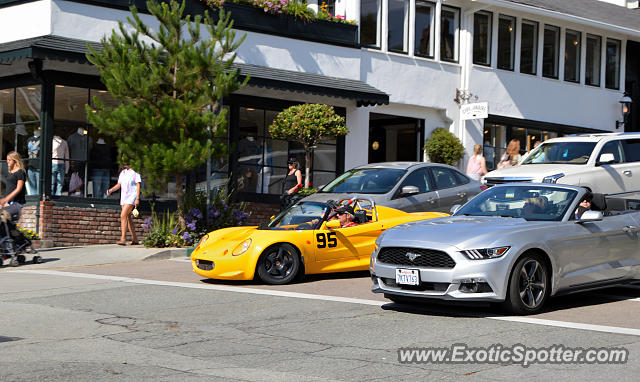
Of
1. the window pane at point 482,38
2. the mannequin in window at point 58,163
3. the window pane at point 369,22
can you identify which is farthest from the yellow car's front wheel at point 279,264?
the window pane at point 482,38

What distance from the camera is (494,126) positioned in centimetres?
2700

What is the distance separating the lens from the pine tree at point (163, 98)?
53.1ft

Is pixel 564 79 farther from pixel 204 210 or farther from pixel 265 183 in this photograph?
pixel 204 210

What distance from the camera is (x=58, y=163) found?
18.8 m

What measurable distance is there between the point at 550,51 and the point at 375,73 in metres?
7.82

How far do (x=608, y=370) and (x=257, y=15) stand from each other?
16.5 meters

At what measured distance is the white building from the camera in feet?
62.0

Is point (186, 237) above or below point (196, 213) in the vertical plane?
below

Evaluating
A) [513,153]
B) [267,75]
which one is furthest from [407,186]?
[267,75]

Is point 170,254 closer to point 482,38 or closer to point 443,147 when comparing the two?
point 443,147

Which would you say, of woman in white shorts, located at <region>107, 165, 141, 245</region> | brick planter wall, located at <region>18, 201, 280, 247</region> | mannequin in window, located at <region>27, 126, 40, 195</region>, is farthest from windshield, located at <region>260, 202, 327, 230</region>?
mannequin in window, located at <region>27, 126, 40, 195</region>

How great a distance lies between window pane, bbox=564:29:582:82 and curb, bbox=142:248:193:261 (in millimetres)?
17342

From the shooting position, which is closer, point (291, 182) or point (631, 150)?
point (631, 150)

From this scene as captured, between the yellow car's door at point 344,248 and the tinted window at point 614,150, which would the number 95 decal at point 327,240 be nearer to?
the yellow car's door at point 344,248
